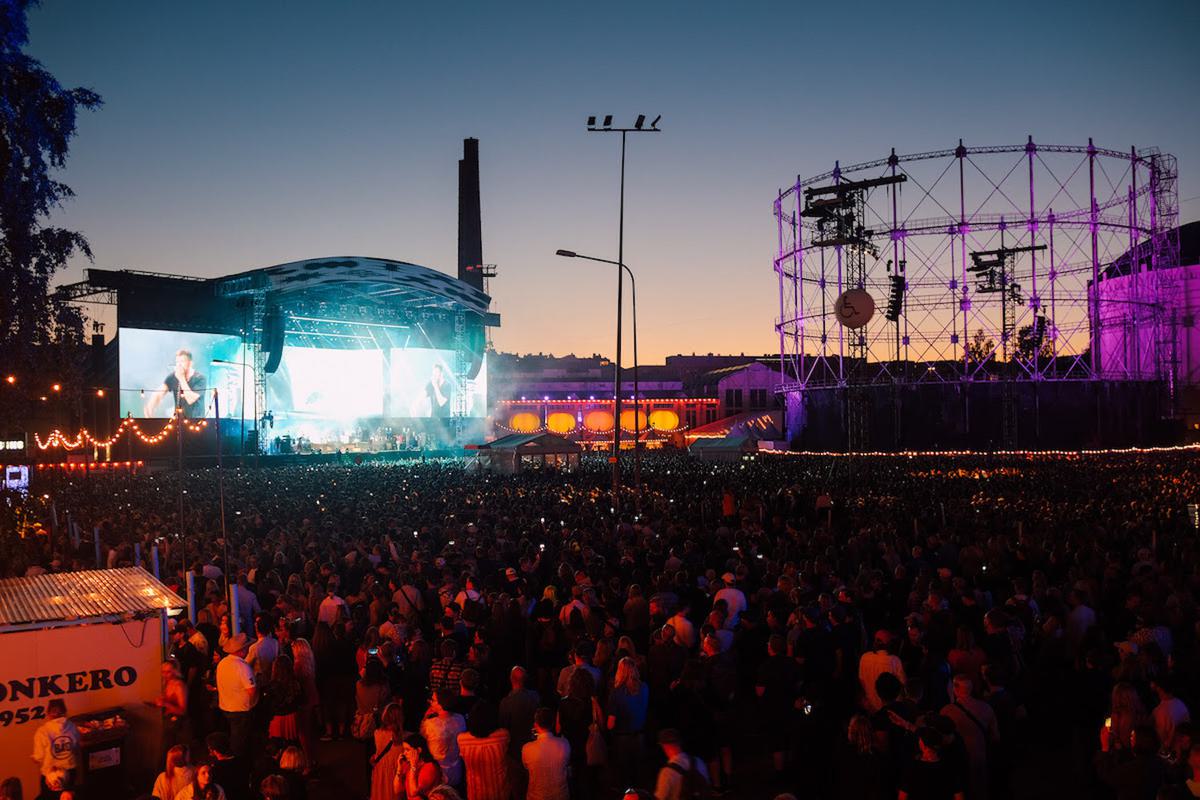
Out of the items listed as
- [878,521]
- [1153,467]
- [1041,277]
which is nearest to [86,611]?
[878,521]

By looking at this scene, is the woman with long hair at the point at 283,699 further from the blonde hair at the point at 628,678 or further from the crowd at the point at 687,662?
the blonde hair at the point at 628,678

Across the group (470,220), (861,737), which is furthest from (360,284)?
(861,737)

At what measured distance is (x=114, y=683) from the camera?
696cm

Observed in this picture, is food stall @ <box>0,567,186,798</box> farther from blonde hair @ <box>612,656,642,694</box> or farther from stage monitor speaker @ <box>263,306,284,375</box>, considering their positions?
stage monitor speaker @ <box>263,306,284,375</box>

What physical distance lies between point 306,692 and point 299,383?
40.8 metres

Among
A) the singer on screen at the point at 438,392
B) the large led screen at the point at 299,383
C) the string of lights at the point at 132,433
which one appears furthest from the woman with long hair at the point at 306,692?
the singer on screen at the point at 438,392

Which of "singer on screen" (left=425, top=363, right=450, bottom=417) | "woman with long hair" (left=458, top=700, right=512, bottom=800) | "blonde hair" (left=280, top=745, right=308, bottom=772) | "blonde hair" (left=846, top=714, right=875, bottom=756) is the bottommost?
"blonde hair" (left=280, top=745, right=308, bottom=772)

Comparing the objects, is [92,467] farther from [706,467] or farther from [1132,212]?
[1132,212]

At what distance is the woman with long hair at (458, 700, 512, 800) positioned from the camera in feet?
18.9

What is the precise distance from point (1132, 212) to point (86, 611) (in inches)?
1980

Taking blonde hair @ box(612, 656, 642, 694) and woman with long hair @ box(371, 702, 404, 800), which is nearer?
woman with long hair @ box(371, 702, 404, 800)

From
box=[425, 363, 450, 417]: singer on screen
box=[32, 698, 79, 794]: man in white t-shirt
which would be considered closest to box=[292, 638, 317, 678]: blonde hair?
box=[32, 698, 79, 794]: man in white t-shirt

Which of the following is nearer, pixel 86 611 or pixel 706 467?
pixel 86 611

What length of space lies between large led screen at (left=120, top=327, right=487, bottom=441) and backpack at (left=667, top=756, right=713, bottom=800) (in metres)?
36.0
